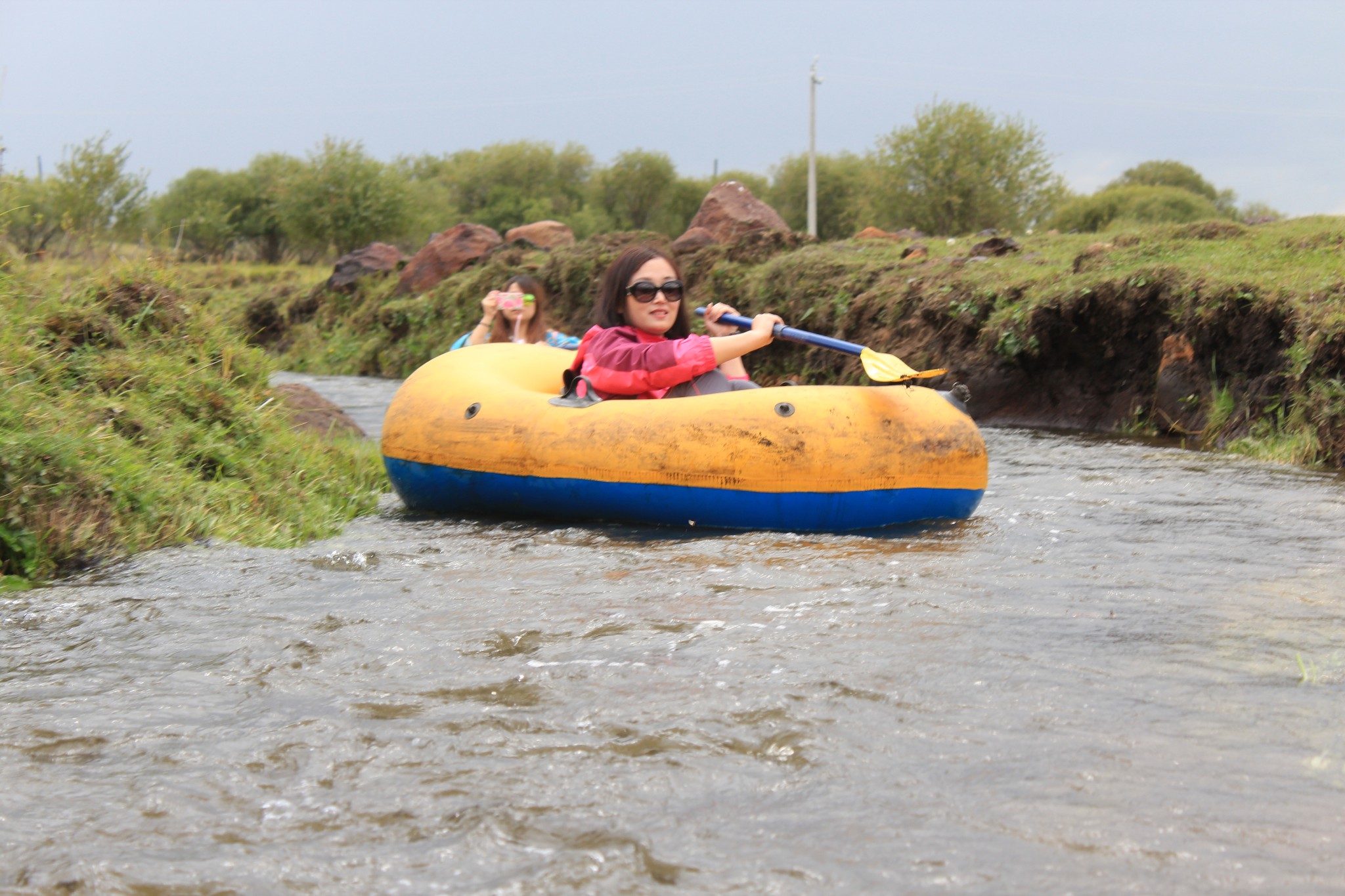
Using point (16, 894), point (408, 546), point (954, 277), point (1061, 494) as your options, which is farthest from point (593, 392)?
point (954, 277)

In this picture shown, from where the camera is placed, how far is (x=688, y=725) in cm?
219

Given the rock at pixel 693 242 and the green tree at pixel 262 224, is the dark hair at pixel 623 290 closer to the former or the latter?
the rock at pixel 693 242

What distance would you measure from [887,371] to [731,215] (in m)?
11.1

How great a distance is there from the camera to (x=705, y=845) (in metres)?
1.73

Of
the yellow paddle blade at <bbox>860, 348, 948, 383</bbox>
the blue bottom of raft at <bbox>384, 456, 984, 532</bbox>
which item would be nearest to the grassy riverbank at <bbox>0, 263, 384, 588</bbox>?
the blue bottom of raft at <bbox>384, 456, 984, 532</bbox>

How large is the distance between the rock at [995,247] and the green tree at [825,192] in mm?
26096

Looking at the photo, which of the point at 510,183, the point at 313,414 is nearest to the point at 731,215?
the point at 313,414

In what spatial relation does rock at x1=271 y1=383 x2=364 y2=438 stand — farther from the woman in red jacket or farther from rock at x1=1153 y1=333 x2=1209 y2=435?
rock at x1=1153 y1=333 x2=1209 y2=435

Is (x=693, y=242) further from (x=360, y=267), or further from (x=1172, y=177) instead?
(x=1172, y=177)

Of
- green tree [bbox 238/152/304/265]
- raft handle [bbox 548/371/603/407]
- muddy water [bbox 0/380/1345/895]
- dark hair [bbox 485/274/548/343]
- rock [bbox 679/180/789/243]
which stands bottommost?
muddy water [bbox 0/380/1345/895]

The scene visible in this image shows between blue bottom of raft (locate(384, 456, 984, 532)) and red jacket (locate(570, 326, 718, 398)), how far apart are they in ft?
1.47

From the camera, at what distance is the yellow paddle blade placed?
4.28 m

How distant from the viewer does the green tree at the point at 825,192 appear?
38438 mm

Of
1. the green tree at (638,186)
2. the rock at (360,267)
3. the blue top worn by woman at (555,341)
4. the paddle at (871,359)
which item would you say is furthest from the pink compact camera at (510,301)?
the green tree at (638,186)
